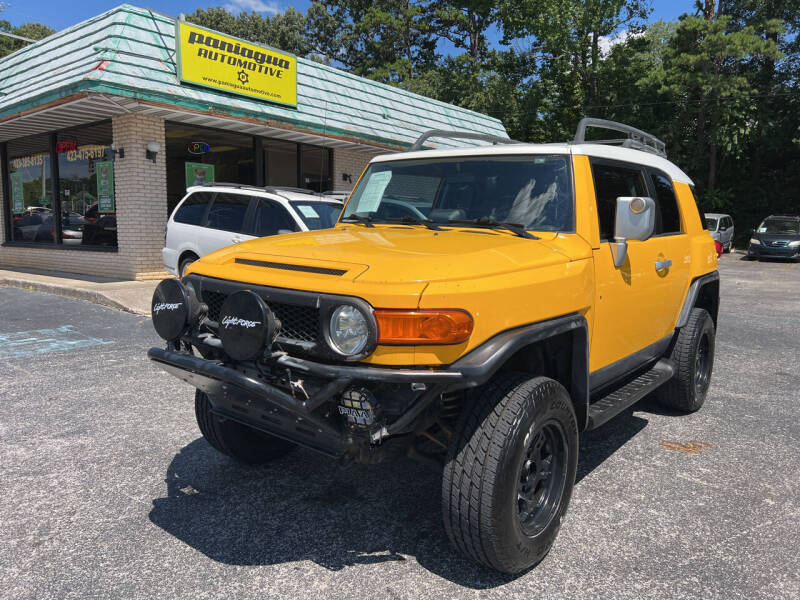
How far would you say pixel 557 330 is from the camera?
2.72 meters

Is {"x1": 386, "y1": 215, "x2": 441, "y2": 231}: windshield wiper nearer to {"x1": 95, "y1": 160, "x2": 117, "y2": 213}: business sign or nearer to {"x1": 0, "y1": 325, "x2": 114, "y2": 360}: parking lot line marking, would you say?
{"x1": 0, "y1": 325, "x2": 114, "y2": 360}: parking lot line marking

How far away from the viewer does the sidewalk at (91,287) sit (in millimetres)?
9292

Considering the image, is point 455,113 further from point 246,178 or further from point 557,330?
point 557,330

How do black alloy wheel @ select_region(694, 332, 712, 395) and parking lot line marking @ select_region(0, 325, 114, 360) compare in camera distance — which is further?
parking lot line marking @ select_region(0, 325, 114, 360)

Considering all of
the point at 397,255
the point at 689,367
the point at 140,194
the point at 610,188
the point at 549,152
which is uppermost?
the point at 140,194

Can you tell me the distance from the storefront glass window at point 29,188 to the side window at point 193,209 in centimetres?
585

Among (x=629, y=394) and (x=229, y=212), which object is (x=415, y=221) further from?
(x=229, y=212)

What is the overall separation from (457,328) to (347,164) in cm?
1440

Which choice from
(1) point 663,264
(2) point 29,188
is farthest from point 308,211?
(2) point 29,188

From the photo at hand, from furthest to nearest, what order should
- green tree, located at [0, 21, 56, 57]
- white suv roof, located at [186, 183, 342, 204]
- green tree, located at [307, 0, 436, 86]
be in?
1. green tree, located at [0, 21, 56, 57]
2. green tree, located at [307, 0, 436, 86]
3. white suv roof, located at [186, 183, 342, 204]

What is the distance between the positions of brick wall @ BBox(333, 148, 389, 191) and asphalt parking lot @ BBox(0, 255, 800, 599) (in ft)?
37.3

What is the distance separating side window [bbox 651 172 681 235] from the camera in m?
4.14

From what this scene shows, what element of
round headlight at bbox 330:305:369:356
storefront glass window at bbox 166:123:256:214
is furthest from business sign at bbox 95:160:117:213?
round headlight at bbox 330:305:369:356

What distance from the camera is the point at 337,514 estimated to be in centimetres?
315
